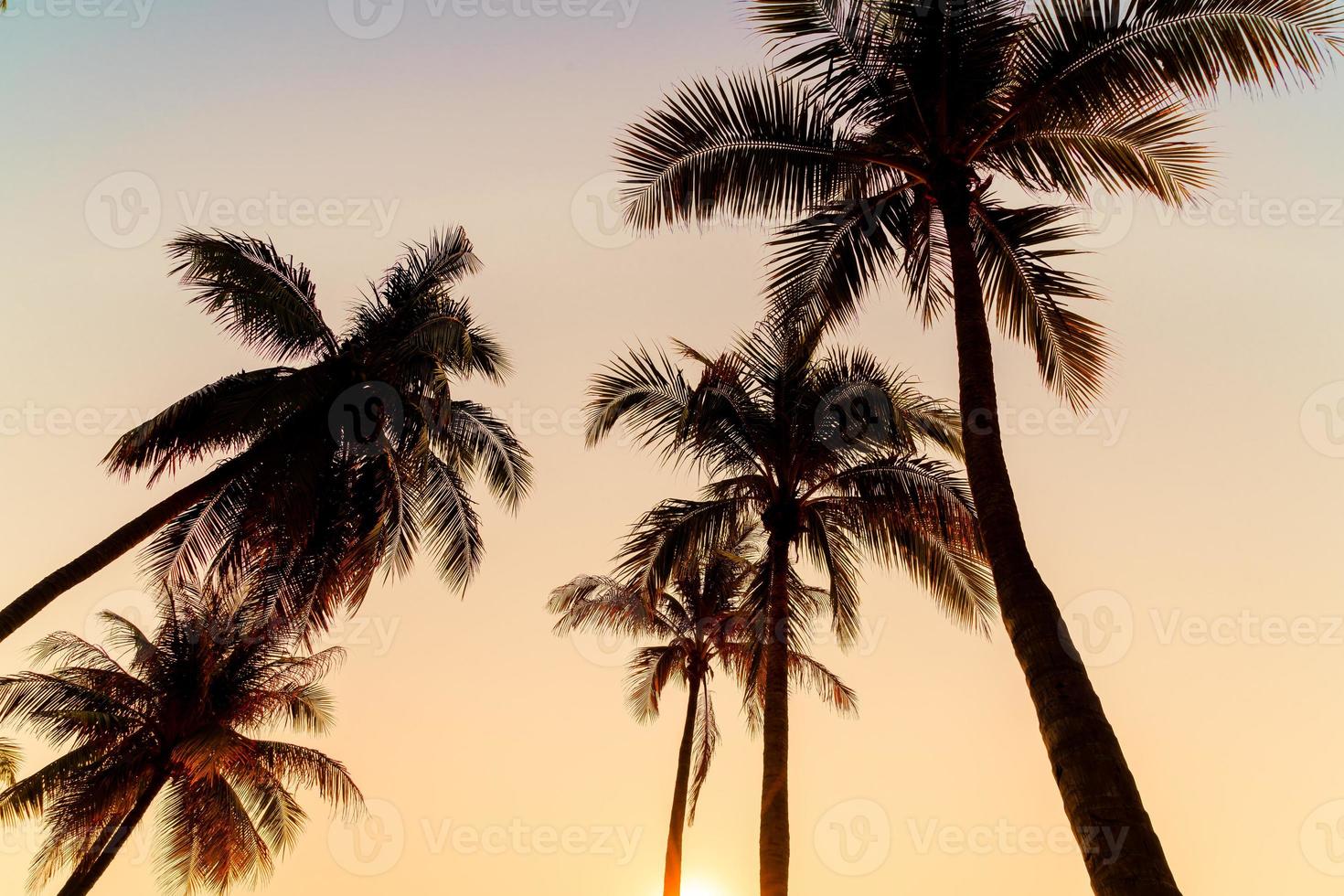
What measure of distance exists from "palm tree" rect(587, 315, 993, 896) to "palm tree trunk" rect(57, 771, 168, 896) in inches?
471

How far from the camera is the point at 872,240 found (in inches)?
362

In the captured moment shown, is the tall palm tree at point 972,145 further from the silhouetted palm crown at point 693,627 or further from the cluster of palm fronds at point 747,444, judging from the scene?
the silhouetted palm crown at point 693,627

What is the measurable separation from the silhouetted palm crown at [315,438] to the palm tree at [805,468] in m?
3.45

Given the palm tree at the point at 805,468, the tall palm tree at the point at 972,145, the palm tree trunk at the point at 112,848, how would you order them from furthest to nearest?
the palm tree trunk at the point at 112,848 → the palm tree at the point at 805,468 → the tall palm tree at the point at 972,145

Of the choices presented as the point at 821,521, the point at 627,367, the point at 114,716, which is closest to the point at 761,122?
the point at 627,367

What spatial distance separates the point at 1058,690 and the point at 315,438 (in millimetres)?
11160

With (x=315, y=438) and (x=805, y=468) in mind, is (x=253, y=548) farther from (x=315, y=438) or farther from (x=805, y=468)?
(x=805, y=468)

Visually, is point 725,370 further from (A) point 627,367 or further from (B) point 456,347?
(B) point 456,347

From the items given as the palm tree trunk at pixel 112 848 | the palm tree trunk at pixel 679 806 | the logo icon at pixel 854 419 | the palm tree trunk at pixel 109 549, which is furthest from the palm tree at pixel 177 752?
the logo icon at pixel 854 419

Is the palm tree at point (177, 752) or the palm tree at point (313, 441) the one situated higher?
the palm tree at point (313, 441)

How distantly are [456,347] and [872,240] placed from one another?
6.79m

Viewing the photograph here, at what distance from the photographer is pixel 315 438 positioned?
12.8 m

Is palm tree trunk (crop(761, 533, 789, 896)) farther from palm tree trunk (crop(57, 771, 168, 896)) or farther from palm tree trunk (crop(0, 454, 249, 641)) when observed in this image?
palm tree trunk (crop(57, 771, 168, 896))

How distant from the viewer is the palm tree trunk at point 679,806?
17891 mm
